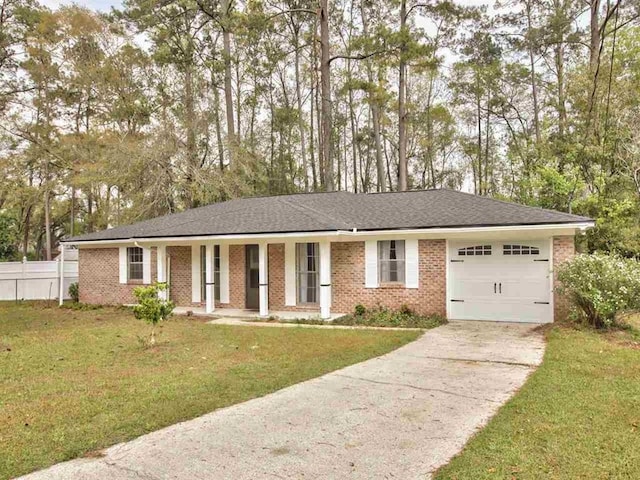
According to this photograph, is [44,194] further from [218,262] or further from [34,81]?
[218,262]

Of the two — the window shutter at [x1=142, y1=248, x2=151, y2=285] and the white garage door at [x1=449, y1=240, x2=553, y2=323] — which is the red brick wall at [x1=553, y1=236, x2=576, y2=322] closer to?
the white garage door at [x1=449, y1=240, x2=553, y2=323]

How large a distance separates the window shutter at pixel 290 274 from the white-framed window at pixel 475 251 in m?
4.56

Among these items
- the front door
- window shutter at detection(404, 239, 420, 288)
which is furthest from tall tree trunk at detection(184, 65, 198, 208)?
window shutter at detection(404, 239, 420, 288)

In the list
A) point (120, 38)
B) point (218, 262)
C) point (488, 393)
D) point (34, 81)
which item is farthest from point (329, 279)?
point (34, 81)

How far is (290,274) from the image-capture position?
13.1m

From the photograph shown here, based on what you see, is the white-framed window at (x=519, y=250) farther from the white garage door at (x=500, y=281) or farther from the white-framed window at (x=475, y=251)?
the white-framed window at (x=475, y=251)

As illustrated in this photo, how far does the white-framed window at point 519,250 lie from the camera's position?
11.0m

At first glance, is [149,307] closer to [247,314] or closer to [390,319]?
[247,314]

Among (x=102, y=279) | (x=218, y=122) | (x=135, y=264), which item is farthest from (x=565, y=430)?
(x=218, y=122)

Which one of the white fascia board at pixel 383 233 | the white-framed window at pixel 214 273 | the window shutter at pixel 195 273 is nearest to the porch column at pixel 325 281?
the white fascia board at pixel 383 233

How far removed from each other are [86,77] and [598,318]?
22995mm

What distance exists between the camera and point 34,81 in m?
22.8

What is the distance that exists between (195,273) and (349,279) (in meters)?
5.24

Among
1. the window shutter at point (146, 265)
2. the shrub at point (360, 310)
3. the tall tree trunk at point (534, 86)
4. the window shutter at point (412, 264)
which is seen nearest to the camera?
the window shutter at point (412, 264)
